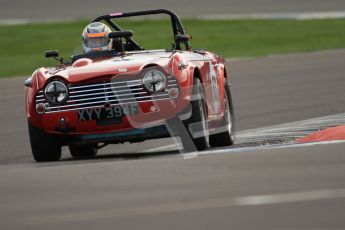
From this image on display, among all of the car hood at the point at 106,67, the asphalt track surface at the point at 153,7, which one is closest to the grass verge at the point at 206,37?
the asphalt track surface at the point at 153,7

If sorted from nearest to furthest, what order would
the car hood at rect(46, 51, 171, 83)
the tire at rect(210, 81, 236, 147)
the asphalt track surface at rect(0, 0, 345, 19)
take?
the car hood at rect(46, 51, 171, 83) < the tire at rect(210, 81, 236, 147) < the asphalt track surface at rect(0, 0, 345, 19)

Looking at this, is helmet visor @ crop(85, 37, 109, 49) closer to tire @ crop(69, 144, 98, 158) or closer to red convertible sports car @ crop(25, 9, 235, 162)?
red convertible sports car @ crop(25, 9, 235, 162)

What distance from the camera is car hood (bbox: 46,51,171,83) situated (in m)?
9.24

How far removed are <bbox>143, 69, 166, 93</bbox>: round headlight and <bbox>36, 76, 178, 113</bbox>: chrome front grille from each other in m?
0.04

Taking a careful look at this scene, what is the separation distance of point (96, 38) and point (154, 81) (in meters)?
1.59

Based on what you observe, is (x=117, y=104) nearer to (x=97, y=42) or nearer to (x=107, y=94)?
(x=107, y=94)

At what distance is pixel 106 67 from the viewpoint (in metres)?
9.39

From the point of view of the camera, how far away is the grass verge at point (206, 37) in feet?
78.2

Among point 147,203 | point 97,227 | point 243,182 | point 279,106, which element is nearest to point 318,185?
point 243,182

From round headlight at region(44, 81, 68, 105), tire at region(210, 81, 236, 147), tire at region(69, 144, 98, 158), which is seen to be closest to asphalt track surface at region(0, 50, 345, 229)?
round headlight at region(44, 81, 68, 105)

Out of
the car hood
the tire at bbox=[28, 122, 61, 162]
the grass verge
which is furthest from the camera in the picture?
the grass verge

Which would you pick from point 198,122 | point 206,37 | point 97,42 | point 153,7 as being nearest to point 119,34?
point 97,42

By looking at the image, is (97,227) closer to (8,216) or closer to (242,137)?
(8,216)

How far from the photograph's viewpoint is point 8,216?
18.1 feet
